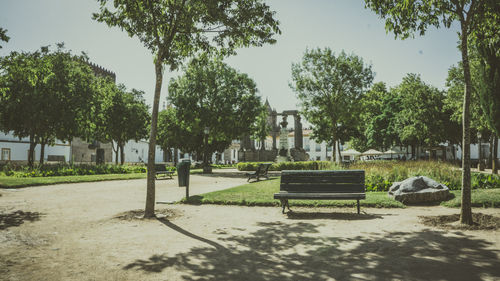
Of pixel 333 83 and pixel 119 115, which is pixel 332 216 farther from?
pixel 119 115

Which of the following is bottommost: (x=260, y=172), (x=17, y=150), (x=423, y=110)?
(x=260, y=172)

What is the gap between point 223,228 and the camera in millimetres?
6004

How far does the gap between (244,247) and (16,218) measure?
18.5 feet

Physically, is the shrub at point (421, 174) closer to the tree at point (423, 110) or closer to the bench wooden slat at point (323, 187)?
the bench wooden slat at point (323, 187)

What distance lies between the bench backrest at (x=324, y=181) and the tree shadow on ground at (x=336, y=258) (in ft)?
6.89

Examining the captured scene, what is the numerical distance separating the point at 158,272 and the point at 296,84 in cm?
2632

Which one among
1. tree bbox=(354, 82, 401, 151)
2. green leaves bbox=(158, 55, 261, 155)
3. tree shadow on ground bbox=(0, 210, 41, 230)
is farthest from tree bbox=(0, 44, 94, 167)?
tree bbox=(354, 82, 401, 151)

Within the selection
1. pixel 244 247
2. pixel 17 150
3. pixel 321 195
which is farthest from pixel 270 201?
pixel 17 150

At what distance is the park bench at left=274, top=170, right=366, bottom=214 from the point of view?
717 cm

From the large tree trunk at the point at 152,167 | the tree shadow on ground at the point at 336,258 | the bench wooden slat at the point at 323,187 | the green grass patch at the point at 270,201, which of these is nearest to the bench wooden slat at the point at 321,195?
the bench wooden slat at the point at 323,187

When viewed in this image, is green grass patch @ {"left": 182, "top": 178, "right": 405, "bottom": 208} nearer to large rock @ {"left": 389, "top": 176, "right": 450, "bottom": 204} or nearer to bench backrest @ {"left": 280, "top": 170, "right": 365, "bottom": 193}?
large rock @ {"left": 389, "top": 176, "right": 450, "bottom": 204}

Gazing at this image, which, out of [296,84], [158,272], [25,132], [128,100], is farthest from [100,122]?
[158,272]

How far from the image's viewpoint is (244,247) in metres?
4.70

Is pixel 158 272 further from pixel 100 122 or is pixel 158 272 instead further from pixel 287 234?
pixel 100 122
